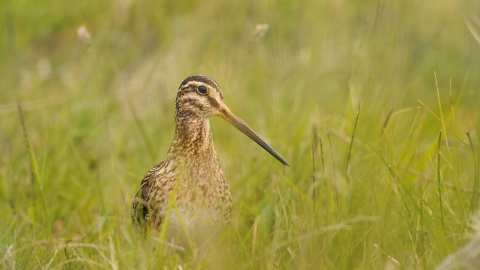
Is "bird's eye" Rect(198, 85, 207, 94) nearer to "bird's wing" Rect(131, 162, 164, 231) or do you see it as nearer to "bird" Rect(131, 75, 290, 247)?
"bird" Rect(131, 75, 290, 247)

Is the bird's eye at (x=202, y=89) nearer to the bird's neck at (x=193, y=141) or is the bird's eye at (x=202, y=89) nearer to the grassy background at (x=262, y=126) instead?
the bird's neck at (x=193, y=141)

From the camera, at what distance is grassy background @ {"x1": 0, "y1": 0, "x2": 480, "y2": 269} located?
3668mm

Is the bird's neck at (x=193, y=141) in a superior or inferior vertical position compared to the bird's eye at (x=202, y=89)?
inferior

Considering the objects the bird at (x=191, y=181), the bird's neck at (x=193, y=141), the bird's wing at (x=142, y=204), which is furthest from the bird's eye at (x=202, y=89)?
the bird's wing at (x=142, y=204)

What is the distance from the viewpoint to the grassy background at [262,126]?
12.0 feet

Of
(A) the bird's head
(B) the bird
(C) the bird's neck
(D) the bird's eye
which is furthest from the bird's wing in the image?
(D) the bird's eye

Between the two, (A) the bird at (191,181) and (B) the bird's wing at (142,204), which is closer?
(A) the bird at (191,181)

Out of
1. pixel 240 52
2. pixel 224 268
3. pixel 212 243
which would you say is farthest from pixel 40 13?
pixel 224 268

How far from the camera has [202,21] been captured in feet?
26.0

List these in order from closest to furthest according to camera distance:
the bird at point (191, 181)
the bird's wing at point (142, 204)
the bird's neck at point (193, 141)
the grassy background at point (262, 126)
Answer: the grassy background at point (262, 126) → the bird at point (191, 181) → the bird's wing at point (142, 204) → the bird's neck at point (193, 141)

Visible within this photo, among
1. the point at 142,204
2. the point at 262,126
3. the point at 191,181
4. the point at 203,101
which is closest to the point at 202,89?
the point at 203,101

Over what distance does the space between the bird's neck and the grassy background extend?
357mm

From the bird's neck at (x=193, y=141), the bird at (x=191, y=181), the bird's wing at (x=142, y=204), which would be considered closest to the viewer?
the bird at (x=191, y=181)

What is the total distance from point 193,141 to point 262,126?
5.51 ft
